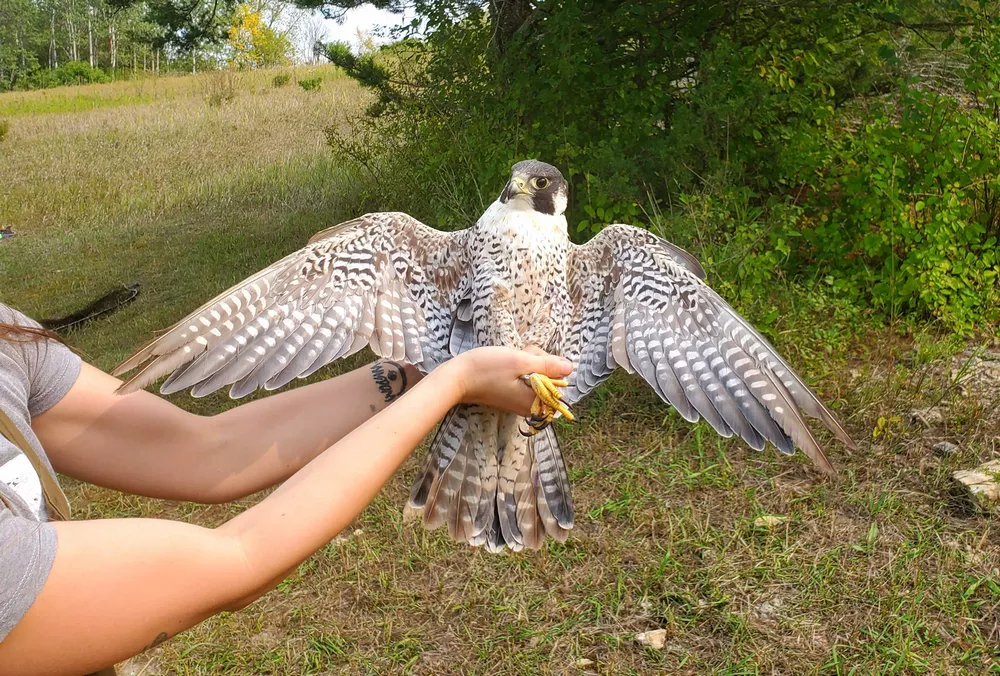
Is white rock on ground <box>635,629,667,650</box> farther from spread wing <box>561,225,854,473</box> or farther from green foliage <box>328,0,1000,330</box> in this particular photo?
green foliage <box>328,0,1000,330</box>

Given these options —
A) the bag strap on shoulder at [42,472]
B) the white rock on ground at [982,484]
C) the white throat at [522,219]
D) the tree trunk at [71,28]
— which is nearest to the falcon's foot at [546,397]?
the white throat at [522,219]

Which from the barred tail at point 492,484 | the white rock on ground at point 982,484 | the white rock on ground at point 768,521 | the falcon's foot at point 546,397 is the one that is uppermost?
the falcon's foot at point 546,397

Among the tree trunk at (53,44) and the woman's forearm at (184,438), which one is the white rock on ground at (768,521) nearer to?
the woman's forearm at (184,438)

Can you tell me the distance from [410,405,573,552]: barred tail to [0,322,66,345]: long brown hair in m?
1.15

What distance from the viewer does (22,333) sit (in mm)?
1342

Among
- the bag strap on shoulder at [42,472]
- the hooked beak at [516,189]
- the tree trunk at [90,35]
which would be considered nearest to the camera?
the bag strap on shoulder at [42,472]

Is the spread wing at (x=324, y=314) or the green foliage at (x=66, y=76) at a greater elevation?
the spread wing at (x=324, y=314)

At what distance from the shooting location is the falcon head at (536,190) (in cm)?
261

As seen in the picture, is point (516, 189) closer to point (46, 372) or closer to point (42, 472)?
point (46, 372)

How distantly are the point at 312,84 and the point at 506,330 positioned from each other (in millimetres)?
13309

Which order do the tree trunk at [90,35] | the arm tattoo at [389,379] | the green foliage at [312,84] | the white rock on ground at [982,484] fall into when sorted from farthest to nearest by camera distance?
1. the tree trunk at [90,35]
2. the green foliage at [312,84]
3. the white rock on ground at [982,484]
4. the arm tattoo at [389,379]

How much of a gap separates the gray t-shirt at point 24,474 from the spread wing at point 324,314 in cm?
16

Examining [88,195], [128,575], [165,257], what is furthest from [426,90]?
[88,195]

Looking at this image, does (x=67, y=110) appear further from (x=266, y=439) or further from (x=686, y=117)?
(x=266, y=439)
